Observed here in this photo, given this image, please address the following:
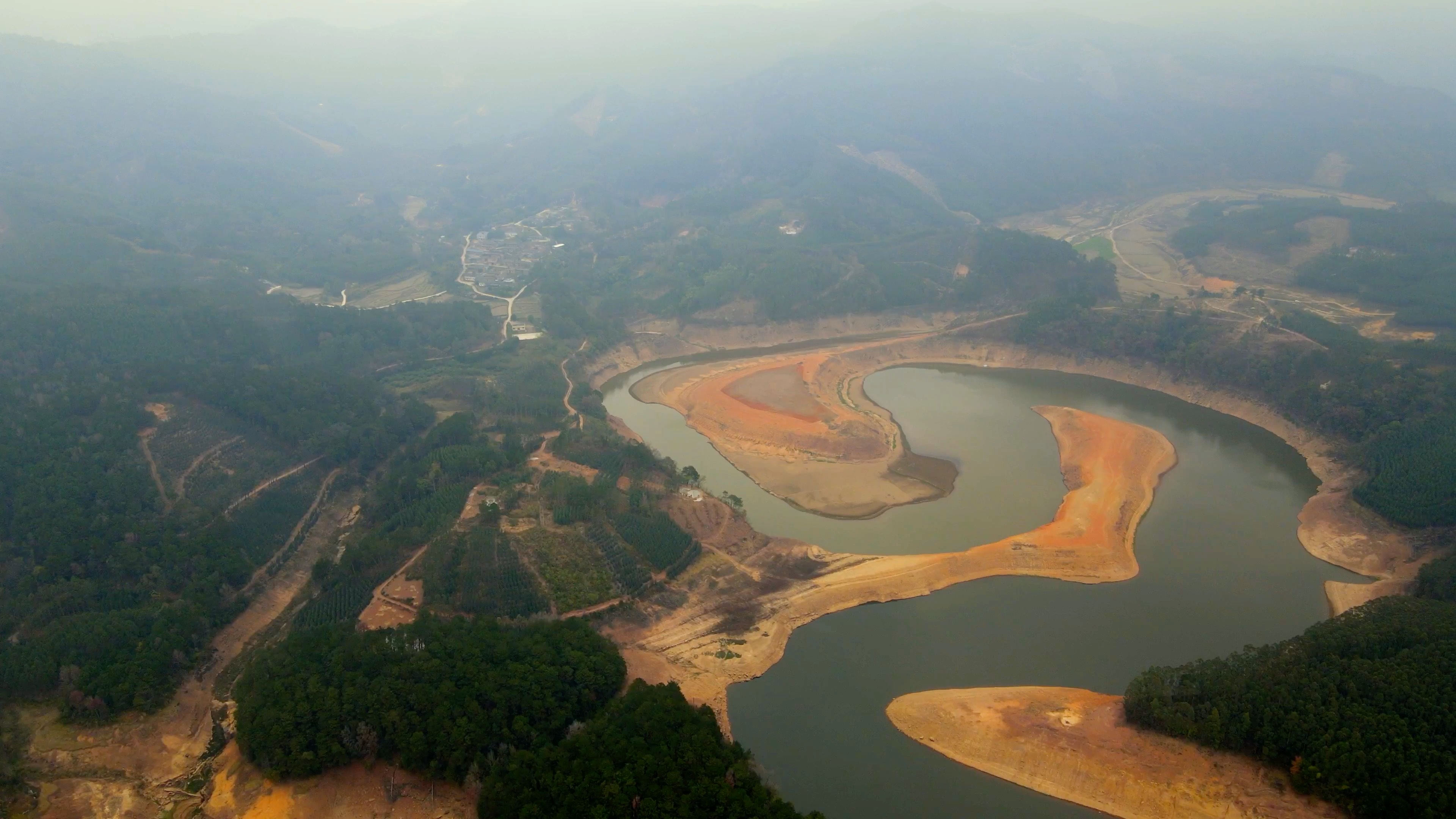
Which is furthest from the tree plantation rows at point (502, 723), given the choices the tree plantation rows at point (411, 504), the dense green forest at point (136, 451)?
the dense green forest at point (136, 451)

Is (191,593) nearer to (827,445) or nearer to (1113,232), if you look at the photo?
(827,445)

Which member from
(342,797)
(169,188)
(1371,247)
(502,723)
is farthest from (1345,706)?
(169,188)

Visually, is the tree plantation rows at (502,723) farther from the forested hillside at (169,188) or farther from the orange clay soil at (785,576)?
the forested hillside at (169,188)

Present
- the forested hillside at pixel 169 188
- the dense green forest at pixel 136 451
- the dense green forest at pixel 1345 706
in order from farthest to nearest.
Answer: the forested hillside at pixel 169 188, the dense green forest at pixel 136 451, the dense green forest at pixel 1345 706

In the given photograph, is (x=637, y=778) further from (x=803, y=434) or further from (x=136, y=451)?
(x=136, y=451)

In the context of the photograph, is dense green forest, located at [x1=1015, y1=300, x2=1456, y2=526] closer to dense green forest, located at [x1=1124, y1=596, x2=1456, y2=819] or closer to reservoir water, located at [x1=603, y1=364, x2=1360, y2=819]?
reservoir water, located at [x1=603, y1=364, x2=1360, y2=819]

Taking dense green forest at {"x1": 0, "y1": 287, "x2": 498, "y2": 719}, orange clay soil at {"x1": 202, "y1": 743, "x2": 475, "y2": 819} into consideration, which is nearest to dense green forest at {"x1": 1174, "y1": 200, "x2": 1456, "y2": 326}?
orange clay soil at {"x1": 202, "y1": 743, "x2": 475, "y2": 819}
